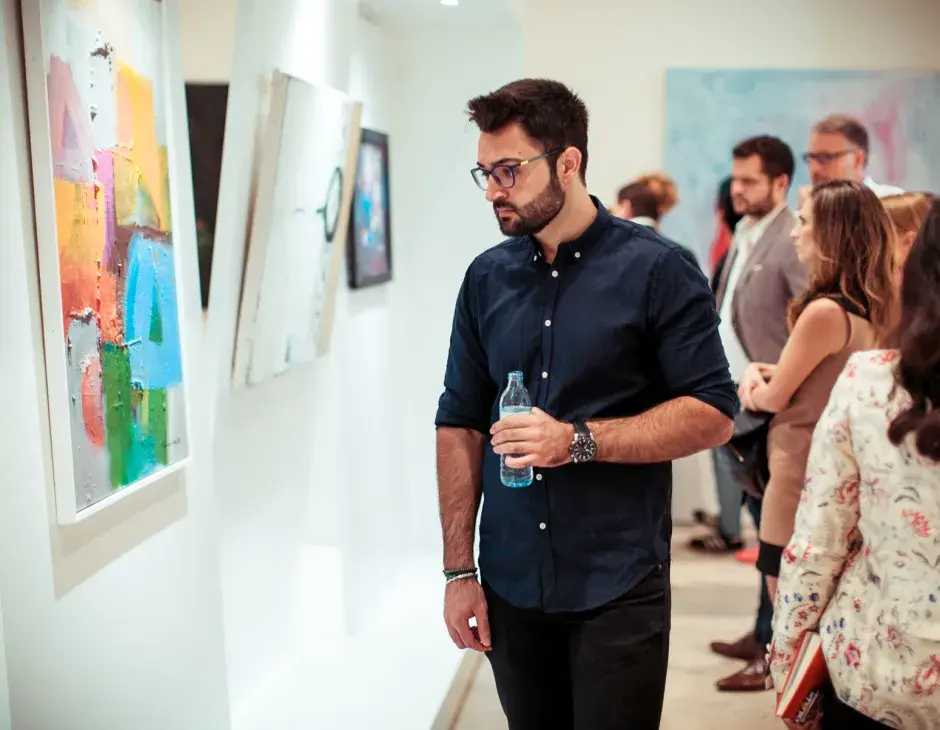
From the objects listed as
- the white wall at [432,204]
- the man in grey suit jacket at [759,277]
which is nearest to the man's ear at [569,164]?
the man in grey suit jacket at [759,277]

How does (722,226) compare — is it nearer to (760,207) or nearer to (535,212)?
(760,207)

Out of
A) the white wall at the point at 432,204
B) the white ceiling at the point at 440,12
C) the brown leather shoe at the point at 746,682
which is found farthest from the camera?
the white wall at the point at 432,204

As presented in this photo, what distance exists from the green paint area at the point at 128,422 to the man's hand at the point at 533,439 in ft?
2.31

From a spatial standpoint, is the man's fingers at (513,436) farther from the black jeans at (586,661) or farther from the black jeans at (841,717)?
the black jeans at (841,717)

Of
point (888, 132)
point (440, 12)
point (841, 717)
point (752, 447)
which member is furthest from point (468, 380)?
point (888, 132)

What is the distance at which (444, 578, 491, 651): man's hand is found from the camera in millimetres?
1803

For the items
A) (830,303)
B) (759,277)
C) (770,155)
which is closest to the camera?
(830,303)

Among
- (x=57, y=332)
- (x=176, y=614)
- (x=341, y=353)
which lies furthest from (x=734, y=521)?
(x=57, y=332)

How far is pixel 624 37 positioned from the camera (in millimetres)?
5160

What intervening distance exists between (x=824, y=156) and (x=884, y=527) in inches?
161

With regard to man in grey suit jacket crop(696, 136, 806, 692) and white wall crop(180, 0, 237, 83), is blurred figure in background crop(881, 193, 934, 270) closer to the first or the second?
man in grey suit jacket crop(696, 136, 806, 692)

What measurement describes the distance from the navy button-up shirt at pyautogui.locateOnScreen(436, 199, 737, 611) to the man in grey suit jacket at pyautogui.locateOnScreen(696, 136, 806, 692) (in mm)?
1313

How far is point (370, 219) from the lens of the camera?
4.04 meters

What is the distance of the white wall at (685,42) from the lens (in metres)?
5.15
